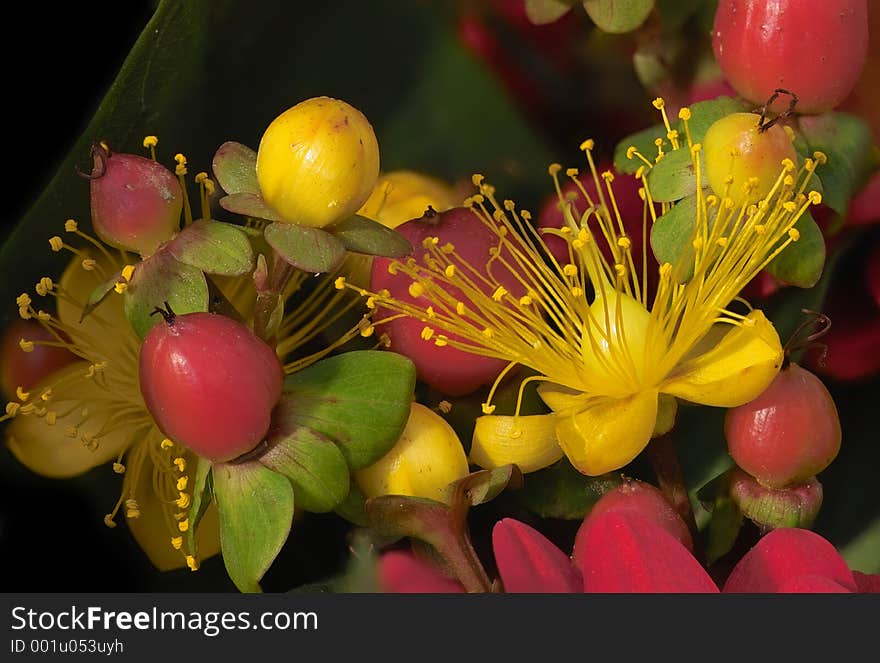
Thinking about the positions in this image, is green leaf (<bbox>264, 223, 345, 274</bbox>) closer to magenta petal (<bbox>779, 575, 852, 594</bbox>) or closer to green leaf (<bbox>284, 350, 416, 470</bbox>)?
green leaf (<bbox>284, 350, 416, 470</bbox>)

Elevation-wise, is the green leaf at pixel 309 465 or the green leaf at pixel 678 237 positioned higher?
the green leaf at pixel 678 237

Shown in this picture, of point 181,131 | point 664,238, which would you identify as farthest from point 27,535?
point 664,238

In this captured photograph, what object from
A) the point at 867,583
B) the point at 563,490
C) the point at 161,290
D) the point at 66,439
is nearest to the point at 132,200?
the point at 161,290

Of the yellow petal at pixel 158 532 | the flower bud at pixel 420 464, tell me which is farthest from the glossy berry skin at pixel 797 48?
the yellow petal at pixel 158 532

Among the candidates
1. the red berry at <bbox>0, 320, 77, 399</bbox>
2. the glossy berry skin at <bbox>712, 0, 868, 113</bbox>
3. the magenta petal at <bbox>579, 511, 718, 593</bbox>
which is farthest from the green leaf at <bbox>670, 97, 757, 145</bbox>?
the red berry at <bbox>0, 320, 77, 399</bbox>

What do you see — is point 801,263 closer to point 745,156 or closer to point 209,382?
point 745,156

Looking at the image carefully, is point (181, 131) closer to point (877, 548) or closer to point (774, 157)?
point (774, 157)

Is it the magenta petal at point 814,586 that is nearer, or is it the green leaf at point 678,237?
the magenta petal at point 814,586

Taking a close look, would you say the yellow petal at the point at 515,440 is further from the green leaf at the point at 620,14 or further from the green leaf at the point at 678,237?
the green leaf at the point at 620,14

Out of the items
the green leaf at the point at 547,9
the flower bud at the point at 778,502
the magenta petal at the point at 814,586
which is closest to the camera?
the magenta petal at the point at 814,586
